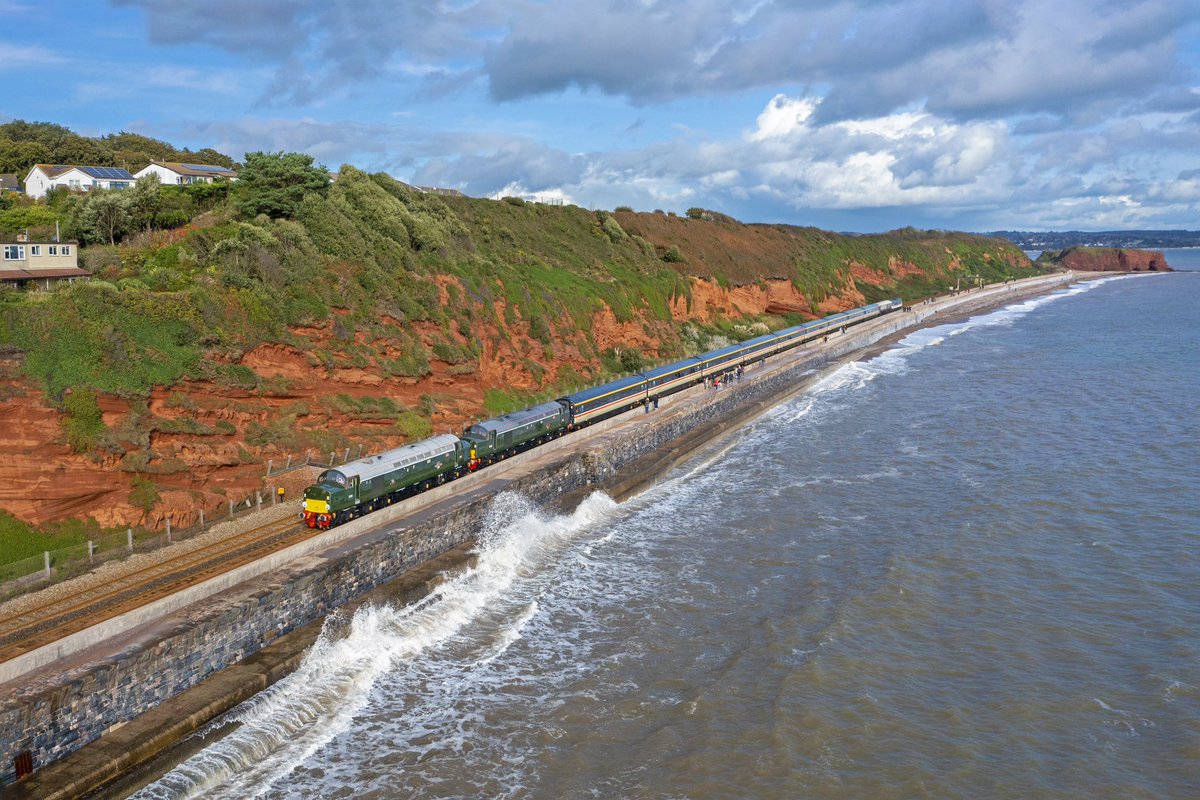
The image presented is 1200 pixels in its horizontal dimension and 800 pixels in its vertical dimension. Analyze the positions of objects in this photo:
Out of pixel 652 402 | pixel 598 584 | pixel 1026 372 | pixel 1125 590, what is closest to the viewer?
pixel 1125 590

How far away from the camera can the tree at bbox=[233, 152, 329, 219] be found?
50.3 meters

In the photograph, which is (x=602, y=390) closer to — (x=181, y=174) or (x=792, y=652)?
(x=792, y=652)

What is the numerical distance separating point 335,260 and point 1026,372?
58.0 meters

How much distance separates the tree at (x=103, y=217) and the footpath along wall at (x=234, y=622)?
26.4 meters

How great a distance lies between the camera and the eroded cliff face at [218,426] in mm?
30750

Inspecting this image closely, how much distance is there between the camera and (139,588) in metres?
26.0

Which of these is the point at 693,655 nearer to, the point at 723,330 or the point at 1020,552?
the point at 1020,552

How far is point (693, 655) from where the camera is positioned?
1064 inches

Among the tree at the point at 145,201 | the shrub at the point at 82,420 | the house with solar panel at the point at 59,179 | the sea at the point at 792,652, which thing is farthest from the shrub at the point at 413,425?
the house with solar panel at the point at 59,179

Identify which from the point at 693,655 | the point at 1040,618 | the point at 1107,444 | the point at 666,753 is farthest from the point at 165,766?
the point at 1107,444

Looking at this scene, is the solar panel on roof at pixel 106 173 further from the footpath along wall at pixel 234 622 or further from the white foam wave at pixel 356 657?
the white foam wave at pixel 356 657

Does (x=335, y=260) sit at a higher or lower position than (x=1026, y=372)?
higher

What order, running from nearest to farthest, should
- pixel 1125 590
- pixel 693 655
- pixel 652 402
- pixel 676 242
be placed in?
1. pixel 693 655
2. pixel 1125 590
3. pixel 652 402
4. pixel 676 242

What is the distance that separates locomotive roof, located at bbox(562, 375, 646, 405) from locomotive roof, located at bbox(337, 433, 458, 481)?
505 inches
